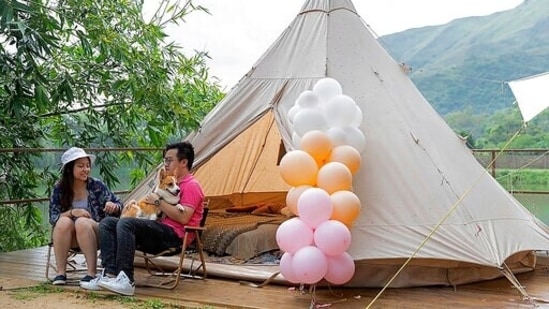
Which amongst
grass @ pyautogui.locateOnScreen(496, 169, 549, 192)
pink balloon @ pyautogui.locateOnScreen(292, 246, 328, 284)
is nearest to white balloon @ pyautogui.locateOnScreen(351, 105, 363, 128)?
pink balloon @ pyautogui.locateOnScreen(292, 246, 328, 284)

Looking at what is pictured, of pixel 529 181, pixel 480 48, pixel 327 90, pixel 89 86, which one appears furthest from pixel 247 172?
pixel 480 48

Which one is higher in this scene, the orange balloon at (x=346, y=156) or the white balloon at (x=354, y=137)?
the white balloon at (x=354, y=137)

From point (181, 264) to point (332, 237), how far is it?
1.01 metres

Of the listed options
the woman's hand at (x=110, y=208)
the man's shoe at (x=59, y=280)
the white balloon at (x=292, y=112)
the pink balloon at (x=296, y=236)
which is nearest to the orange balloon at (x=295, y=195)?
the pink balloon at (x=296, y=236)

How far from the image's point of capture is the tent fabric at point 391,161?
3.96m

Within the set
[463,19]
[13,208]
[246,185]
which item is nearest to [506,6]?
[463,19]

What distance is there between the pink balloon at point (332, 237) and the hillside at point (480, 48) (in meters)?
8.20

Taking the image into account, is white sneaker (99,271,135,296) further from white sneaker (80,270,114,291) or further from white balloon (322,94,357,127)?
white balloon (322,94,357,127)

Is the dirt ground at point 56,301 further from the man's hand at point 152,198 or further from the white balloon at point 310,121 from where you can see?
the white balloon at point 310,121

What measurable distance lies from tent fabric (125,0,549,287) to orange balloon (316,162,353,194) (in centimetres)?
41

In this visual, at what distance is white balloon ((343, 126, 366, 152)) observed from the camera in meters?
3.88

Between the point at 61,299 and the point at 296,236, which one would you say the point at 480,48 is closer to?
the point at 296,236

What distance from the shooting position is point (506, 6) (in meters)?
19.0

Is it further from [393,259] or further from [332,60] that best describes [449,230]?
[332,60]
